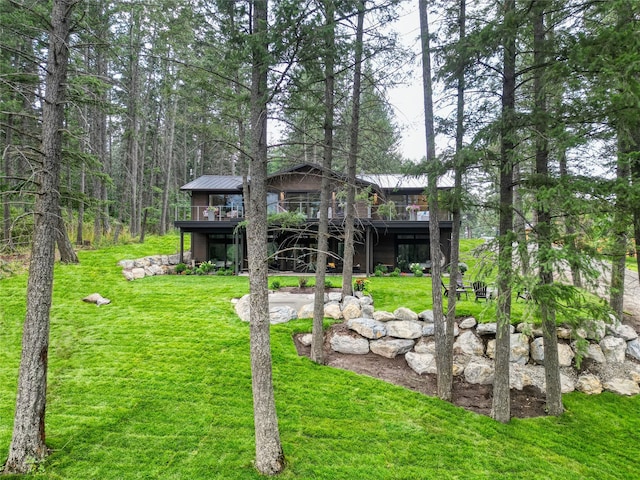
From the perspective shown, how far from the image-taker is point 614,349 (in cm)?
736

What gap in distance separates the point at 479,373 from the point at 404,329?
6.08ft

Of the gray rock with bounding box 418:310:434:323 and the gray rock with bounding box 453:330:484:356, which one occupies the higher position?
the gray rock with bounding box 418:310:434:323

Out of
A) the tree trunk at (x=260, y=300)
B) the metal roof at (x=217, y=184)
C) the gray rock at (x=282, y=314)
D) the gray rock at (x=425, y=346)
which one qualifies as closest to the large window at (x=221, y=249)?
the metal roof at (x=217, y=184)

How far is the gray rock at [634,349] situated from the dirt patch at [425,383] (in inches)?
105

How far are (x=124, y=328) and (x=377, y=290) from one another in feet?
24.9

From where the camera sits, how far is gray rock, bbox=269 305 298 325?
Result: 9.05 m

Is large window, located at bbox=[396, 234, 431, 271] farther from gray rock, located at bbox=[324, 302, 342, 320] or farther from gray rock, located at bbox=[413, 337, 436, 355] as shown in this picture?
gray rock, located at bbox=[413, 337, 436, 355]

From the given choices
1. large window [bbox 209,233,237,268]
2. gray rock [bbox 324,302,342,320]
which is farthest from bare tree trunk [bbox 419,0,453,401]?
large window [bbox 209,233,237,268]

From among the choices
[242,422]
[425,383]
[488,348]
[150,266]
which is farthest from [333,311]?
[150,266]

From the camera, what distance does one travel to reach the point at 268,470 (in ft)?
15.0

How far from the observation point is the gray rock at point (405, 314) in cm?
864

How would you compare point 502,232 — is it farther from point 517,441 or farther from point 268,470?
point 268,470

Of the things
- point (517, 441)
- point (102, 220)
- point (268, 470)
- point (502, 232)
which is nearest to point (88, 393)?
point (268, 470)

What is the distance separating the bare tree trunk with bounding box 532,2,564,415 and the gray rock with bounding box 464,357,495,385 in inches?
43.6
